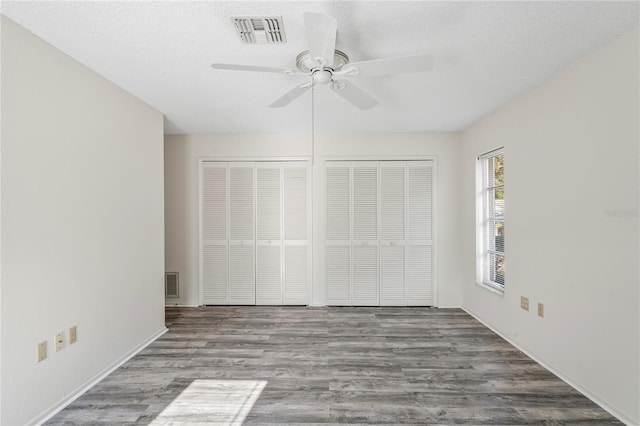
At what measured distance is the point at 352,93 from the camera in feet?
7.06

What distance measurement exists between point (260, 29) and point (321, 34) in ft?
1.60

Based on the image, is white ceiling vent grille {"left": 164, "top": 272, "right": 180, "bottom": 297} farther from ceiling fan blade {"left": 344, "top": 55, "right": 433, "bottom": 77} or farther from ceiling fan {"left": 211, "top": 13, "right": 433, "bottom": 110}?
ceiling fan blade {"left": 344, "top": 55, "right": 433, "bottom": 77}

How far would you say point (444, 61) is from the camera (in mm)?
2186

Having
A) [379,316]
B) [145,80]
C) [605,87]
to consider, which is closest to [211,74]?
[145,80]

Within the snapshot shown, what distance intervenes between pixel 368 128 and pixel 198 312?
125 inches

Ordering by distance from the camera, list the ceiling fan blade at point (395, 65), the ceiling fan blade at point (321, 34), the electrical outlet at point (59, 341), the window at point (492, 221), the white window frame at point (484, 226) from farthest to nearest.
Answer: the white window frame at point (484, 226) → the window at point (492, 221) → the electrical outlet at point (59, 341) → the ceiling fan blade at point (395, 65) → the ceiling fan blade at point (321, 34)

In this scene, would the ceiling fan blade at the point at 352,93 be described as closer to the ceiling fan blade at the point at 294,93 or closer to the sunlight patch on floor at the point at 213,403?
the ceiling fan blade at the point at 294,93

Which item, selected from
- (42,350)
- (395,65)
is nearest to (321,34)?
(395,65)

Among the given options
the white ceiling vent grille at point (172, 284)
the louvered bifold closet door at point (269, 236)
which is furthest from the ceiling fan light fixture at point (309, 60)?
the white ceiling vent grille at point (172, 284)


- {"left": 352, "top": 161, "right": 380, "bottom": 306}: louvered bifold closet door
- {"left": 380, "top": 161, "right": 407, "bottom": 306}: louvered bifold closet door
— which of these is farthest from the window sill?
{"left": 352, "top": 161, "right": 380, "bottom": 306}: louvered bifold closet door

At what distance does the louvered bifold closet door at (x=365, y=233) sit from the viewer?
13.8 ft

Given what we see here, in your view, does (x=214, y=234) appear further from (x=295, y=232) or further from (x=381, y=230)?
(x=381, y=230)

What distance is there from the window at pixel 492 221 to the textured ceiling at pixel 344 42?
77 cm

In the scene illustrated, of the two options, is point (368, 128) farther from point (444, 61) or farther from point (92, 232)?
point (92, 232)
